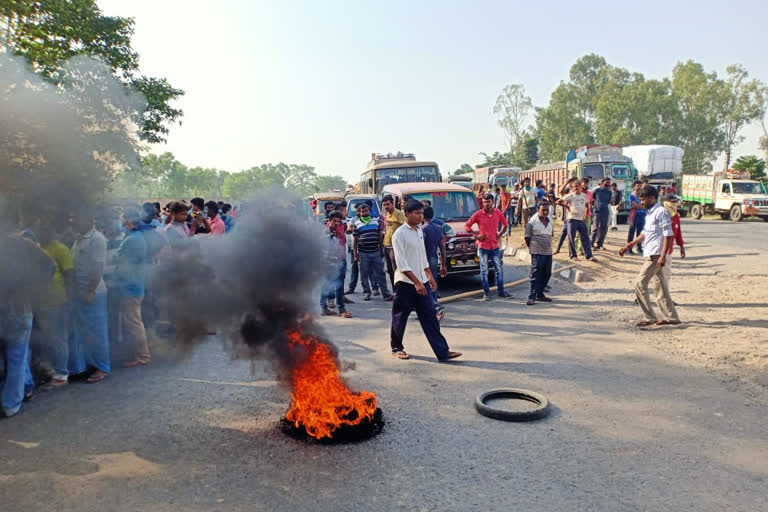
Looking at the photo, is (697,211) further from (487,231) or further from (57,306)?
(57,306)

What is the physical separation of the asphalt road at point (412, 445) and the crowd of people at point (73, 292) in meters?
0.35

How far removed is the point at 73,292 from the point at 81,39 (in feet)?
38.0

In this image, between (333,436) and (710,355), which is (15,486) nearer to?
(333,436)

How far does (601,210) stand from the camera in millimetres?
13117

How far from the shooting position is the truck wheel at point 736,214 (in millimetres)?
25172

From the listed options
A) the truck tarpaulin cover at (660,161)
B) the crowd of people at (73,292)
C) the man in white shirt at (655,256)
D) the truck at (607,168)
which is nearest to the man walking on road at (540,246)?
the man in white shirt at (655,256)

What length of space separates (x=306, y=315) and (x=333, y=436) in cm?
109

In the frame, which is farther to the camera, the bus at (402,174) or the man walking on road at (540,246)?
the bus at (402,174)

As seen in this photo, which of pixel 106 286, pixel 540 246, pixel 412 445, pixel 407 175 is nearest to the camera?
pixel 412 445

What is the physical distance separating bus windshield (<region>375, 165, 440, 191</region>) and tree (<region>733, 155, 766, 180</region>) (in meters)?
33.5

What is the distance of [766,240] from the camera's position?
15820 millimetres

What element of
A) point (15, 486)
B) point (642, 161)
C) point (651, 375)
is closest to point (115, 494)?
point (15, 486)

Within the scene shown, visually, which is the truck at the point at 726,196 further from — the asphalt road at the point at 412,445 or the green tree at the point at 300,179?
the green tree at the point at 300,179

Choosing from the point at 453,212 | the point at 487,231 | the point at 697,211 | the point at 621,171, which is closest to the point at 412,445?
the point at 487,231
